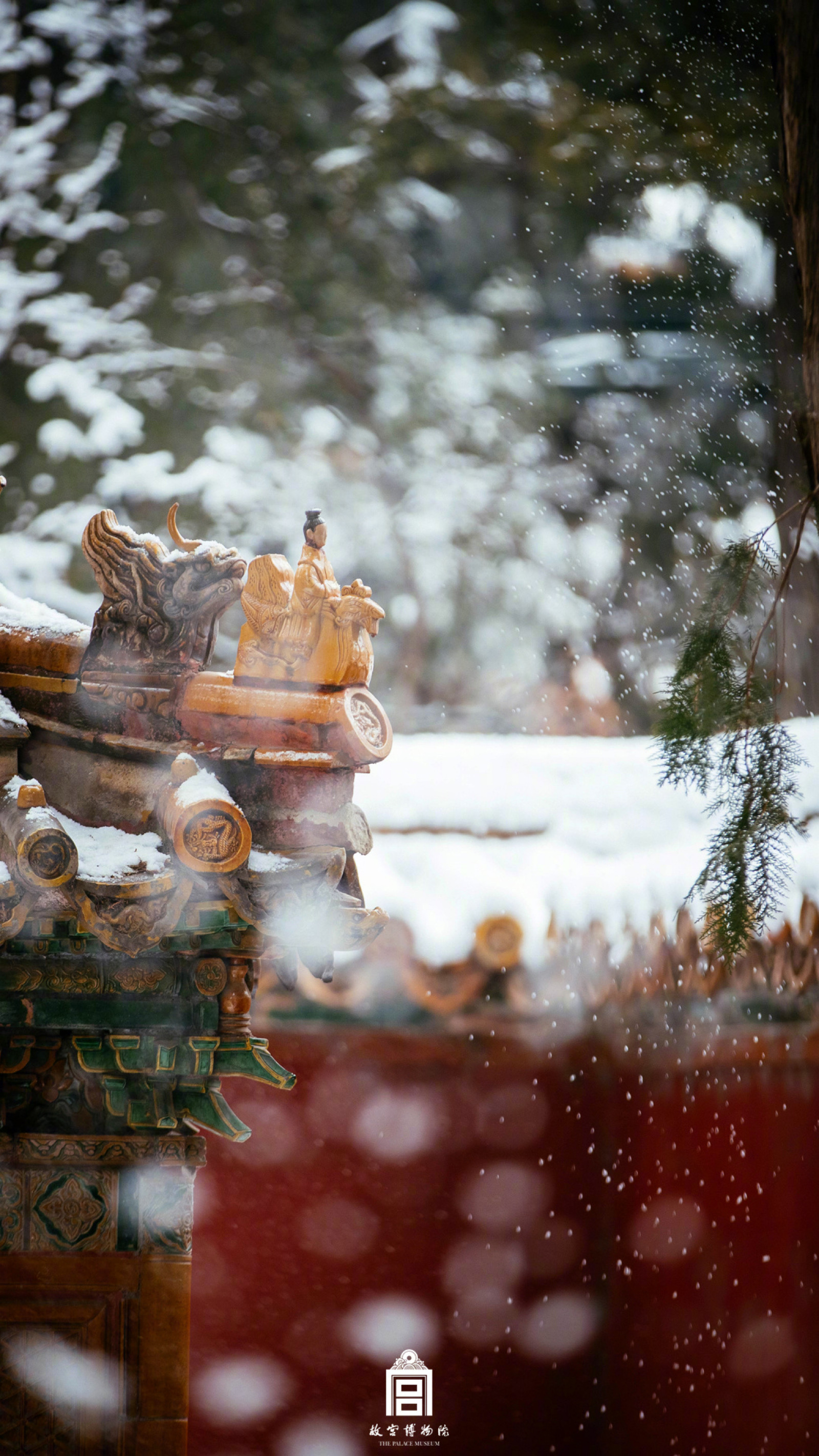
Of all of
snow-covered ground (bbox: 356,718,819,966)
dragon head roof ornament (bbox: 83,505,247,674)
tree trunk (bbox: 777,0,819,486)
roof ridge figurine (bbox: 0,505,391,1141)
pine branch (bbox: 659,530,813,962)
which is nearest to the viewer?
tree trunk (bbox: 777,0,819,486)

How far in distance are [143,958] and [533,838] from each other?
3274mm

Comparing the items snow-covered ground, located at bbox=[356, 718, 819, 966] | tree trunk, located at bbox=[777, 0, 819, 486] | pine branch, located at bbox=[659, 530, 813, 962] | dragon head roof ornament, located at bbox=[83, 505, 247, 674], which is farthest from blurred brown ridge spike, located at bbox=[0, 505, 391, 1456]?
snow-covered ground, located at bbox=[356, 718, 819, 966]

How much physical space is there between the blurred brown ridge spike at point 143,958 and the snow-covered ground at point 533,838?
2.44m

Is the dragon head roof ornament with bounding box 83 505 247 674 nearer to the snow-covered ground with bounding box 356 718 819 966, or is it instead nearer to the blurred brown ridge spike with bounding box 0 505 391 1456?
the blurred brown ridge spike with bounding box 0 505 391 1456

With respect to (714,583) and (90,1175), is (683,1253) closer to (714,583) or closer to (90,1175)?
(90,1175)

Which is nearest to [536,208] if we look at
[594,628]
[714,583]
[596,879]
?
[594,628]

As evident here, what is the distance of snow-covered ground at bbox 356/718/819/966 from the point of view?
18.1 feet

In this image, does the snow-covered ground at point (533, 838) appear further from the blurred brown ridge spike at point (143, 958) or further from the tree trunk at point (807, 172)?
the tree trunk at point (807, 172)

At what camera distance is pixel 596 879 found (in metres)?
5.77

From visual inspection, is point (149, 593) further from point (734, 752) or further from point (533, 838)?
point (533, 838)

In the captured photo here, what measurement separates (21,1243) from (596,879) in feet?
10.7

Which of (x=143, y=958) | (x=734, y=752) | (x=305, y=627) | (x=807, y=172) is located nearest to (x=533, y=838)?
(x=305, y=627)

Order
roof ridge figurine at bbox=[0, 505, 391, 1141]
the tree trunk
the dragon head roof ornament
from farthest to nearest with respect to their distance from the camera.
Answer: the dragon head roof ornament
roof ridge figurine at bbox=[0, 505, 391, 1141]
the tree trunk

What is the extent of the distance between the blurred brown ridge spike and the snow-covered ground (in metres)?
2.44
